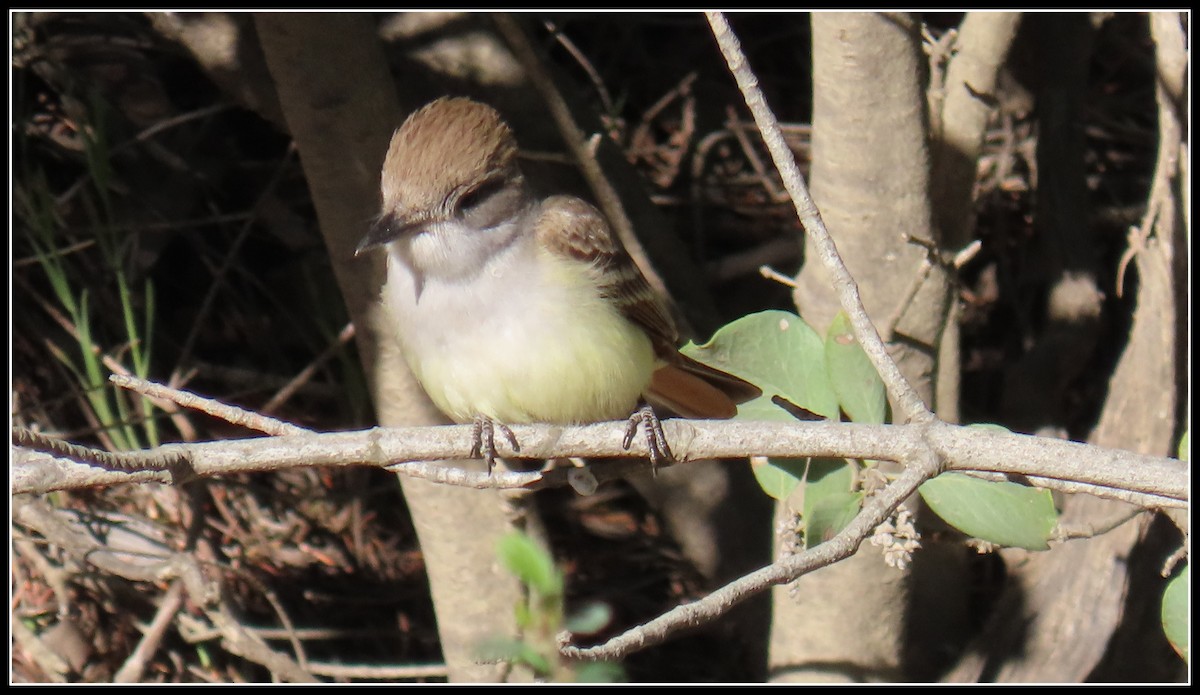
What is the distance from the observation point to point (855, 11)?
3166 mm

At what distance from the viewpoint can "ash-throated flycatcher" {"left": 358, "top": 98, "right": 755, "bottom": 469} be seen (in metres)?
3.20

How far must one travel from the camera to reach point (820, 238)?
2.47m

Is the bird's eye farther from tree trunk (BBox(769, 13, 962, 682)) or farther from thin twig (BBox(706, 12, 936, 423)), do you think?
thin twig (BBox(706, 12, 936, 423))

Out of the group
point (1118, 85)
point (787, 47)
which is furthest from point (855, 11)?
point (1118, 85)

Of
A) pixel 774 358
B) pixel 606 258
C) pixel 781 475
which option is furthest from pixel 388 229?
pixel 781 475

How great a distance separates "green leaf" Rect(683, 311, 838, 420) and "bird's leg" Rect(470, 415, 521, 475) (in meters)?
0.47

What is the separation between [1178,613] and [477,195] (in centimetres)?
202

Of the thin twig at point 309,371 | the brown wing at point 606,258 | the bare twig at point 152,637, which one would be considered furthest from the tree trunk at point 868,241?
the bare twig at point 152,637

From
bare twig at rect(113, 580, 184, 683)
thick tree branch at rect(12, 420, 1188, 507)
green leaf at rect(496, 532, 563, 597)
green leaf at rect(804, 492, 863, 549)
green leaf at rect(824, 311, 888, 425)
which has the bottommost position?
bare twig at rect(113, 580, 184, 683)

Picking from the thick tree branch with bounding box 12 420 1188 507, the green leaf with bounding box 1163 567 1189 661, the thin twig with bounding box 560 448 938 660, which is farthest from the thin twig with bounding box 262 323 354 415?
the green leaf with bounding box 1163 567 1189 661

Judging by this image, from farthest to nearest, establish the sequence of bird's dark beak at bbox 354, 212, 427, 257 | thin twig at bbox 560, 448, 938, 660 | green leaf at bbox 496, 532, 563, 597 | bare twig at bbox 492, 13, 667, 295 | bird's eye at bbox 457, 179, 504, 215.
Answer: bare twig at bbox 492, 13, 667, 295 < bird's eye at bbox 457, 179, 504, 215 < bird's dark beak at bbox 354, 212, 427, 257 < thin twig at bbox 560, 448, 938, 660 < green leaf at bbox 496, 532, 563, 597

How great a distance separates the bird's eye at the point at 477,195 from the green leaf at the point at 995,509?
1.44m

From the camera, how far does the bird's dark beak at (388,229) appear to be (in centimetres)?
311

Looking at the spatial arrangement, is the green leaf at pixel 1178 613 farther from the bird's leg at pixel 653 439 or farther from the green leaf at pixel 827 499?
the bird's leg at pixel 653 439
